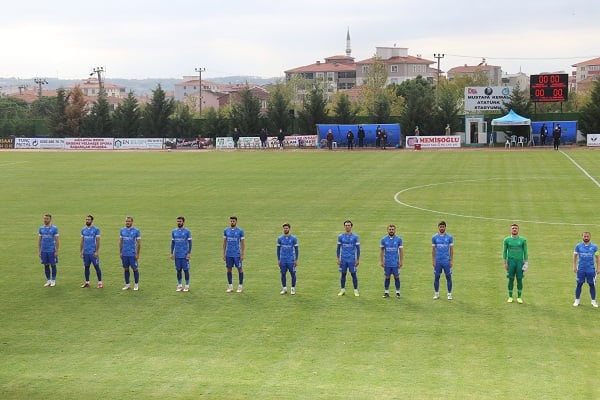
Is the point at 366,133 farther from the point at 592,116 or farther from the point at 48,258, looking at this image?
the point at 48,258

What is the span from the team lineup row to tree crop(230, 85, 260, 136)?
65.3 meters

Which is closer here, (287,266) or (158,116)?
(287,266)

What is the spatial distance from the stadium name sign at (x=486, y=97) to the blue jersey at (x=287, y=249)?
6373 cm

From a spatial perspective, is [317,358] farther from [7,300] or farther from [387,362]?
[7,300]

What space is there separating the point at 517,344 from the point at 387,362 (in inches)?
113

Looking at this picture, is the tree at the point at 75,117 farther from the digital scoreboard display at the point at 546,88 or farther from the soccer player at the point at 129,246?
the soccer player at the point at 129,246

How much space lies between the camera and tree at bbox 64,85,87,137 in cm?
9625

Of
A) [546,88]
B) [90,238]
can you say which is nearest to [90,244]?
[90,238]

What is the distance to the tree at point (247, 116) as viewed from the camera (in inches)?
3469

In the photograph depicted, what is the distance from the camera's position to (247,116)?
8831 centimetres

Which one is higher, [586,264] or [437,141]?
[437,141]

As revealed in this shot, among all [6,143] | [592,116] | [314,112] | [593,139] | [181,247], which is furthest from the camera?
[6,143]

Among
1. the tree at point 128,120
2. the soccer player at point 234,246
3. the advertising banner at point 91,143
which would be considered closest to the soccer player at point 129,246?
the soccer player at point 234,246

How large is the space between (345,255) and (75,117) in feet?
266
